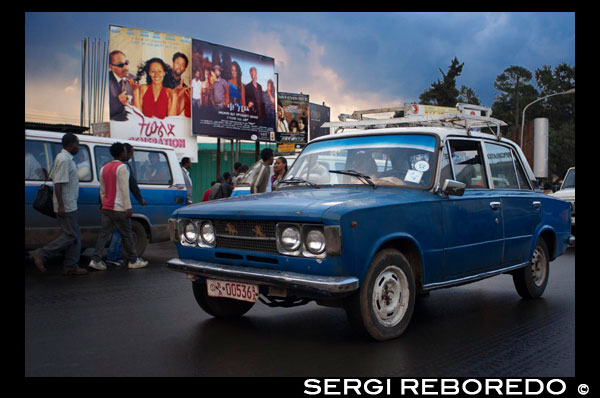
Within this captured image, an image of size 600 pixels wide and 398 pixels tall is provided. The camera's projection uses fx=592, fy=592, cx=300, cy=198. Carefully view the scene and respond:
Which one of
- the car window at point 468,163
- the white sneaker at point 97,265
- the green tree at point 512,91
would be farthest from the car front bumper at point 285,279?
the green tree at point 512,91

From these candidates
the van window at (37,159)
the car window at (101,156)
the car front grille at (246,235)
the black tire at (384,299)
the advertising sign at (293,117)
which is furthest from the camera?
the advertising sign at (293,117)

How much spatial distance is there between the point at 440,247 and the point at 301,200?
1343 mm

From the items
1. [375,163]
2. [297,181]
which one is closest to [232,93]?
[297,181]

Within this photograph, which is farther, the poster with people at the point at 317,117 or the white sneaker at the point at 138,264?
the poster with people at the point at 317,117

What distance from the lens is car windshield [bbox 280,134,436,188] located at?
5.35 m

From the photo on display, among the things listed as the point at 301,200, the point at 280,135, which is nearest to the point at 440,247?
the point at 301,200

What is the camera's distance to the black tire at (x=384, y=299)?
14.4 ft

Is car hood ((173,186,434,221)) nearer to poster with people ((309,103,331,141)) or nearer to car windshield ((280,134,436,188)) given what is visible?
car windshield ((280,134,436,188))

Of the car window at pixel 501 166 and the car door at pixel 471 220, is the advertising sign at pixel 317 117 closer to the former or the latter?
the car window at pixel 501 166

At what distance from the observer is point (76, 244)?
8.16 meters

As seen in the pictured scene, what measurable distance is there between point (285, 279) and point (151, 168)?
21.7 feet

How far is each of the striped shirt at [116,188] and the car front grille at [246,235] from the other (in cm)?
420

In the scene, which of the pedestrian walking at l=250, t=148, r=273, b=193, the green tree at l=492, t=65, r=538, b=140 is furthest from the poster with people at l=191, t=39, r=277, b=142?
the green tree at l=492, t=65, r=538, b=140

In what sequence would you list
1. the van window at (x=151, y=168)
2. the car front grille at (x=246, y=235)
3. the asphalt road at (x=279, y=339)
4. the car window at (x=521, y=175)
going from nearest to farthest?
the asphalt road at (x=279, y=339) → the car front grille at (x=246, y=235) → the car window at (x=521, y=175) → the van window at (x=151, y=168)
